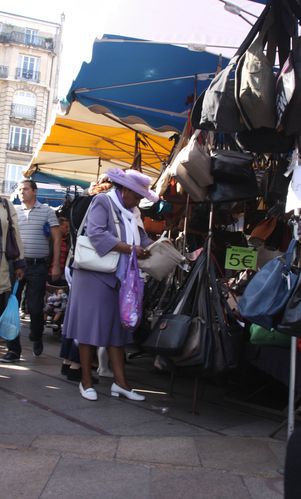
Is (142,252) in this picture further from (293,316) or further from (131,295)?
(293,316)

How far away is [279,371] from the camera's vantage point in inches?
155

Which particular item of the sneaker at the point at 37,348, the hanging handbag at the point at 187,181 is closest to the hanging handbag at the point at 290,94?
the hanging handbag at the point at 187,181

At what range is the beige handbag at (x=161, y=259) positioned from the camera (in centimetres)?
416

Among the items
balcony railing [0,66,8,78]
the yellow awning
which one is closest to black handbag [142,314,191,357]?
the yellow awning

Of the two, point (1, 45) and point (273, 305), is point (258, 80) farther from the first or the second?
point (1, 45)

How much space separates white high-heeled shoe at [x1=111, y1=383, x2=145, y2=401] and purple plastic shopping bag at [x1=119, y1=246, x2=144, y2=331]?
0.60m

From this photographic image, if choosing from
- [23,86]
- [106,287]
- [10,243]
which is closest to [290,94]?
[106,287]

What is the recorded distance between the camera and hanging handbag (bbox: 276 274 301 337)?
111 inches

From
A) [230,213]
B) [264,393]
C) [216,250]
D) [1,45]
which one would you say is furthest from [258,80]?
[1,45]

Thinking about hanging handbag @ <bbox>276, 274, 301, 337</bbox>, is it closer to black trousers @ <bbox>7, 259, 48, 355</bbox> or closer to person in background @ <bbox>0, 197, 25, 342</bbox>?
person in background @ <bbox>0, 197, 25, 342</bbox>

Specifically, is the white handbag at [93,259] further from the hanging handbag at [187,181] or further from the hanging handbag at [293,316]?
the hanging handbag at [293,316]

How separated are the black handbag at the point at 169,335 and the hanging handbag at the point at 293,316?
91 centimetres

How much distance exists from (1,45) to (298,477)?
54.8 metres

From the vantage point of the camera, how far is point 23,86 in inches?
1916
